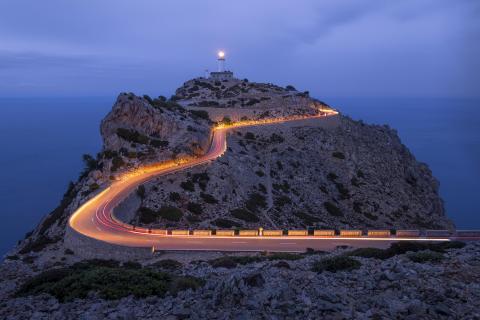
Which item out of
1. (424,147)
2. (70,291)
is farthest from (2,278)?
(424,147)

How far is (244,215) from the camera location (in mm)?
36531

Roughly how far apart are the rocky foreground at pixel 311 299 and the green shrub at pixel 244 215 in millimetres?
21650

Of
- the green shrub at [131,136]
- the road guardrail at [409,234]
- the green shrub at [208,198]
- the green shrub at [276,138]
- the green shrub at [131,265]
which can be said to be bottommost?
the green shrub at [131,265]

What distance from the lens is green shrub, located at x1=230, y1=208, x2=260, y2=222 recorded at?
36031 mm

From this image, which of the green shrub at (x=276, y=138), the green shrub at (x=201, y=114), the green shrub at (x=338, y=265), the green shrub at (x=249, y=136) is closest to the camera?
the green shrub at (x=338, y=265)

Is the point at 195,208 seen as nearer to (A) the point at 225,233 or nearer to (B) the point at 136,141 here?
(A) the point at 225,233

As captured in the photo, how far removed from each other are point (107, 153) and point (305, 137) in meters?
32.1

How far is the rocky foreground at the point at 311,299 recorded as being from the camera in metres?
10.2

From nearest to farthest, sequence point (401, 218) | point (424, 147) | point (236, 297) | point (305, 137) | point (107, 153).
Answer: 1. point (236, 297)
2. point (107, 153)
3. point (401, 218)
4. point (305, 137)
5. point (424, 147)

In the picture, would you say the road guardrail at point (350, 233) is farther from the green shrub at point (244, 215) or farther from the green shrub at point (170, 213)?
the green shrub at point (170, 213)

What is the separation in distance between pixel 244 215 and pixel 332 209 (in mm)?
13914

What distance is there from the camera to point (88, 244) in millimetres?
26031

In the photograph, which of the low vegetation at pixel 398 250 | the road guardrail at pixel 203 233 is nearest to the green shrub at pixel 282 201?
the road guardrail at pixel 203 233

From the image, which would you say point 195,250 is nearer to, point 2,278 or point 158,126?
point 2,278
